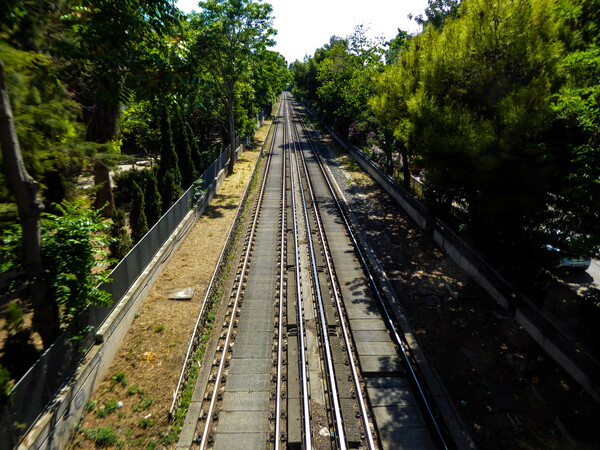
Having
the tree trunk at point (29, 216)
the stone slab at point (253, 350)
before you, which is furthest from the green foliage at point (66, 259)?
the stone slab at point (253, 350)

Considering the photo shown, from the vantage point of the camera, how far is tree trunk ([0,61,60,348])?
19.1 ft

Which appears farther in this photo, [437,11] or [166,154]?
[437,11]

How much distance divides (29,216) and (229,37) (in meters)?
20.8

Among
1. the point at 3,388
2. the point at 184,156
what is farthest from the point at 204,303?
the point at 184,156

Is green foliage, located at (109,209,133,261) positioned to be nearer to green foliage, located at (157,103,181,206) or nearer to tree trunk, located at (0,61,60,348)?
green foliage, located at (157,103,181,206)

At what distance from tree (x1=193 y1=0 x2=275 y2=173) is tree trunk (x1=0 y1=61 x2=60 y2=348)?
18.6 meters

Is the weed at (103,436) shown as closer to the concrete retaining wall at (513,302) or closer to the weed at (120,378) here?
the weed at (120,378)

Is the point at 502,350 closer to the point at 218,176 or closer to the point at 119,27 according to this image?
the point at 119,27

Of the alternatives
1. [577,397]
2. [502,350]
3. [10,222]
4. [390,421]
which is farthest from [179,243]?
[577,397]

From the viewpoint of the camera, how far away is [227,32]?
2272 centimetres

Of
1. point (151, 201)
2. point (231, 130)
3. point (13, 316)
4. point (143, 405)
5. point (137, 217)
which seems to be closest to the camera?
point (13, 316)

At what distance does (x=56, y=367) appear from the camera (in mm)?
7262

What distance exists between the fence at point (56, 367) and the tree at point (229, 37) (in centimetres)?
1578

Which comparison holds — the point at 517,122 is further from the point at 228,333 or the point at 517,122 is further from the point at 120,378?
the point at 120,378
